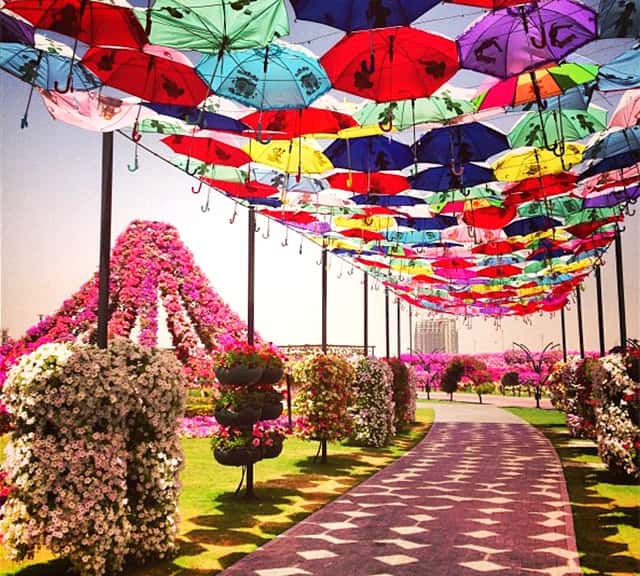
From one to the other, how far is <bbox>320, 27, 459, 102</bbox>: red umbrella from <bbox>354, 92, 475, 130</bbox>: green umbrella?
0.80 m

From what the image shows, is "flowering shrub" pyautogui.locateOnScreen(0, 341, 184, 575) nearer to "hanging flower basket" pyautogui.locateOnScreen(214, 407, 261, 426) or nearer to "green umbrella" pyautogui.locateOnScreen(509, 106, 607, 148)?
"hanging flower basket" pyautogui.locateOnScreen(214, 407, 261, 426)

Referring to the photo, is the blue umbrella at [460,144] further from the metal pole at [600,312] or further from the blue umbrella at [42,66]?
the metal pole at [600,312]

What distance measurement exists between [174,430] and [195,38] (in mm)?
3108

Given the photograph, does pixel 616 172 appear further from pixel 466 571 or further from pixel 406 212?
pixel 466 571

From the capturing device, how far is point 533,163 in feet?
24.6

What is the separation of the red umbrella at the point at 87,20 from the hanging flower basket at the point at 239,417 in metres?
4.39

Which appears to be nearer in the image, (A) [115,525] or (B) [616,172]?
(A) [115,525]

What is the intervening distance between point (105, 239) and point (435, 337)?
6704 cm

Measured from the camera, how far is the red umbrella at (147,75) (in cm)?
480

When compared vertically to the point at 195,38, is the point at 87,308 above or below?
below

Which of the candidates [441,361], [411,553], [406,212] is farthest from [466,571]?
[441,361]

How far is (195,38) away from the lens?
434cm

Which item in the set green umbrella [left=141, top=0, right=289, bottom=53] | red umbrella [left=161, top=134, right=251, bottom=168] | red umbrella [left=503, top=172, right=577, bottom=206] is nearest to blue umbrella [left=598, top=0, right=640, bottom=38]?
green umbrella [left=141, top=0, right=289, bottom=53]

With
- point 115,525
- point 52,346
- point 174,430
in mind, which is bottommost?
point 115,525
